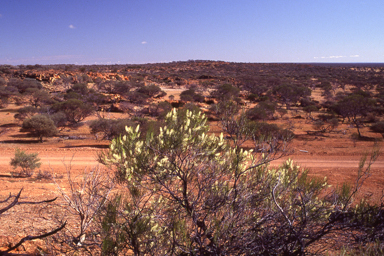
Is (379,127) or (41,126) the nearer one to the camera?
(41,126)

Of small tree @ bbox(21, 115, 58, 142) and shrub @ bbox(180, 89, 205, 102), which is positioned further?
shrub @ bbox(180, 89, 205, 102)

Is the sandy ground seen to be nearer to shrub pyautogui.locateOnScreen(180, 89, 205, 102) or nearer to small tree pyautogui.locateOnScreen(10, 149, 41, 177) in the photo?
small tree pyautogui.locateOnScreen(10, 149, 41, 177)

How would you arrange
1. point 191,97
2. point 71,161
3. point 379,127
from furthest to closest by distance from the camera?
point 191,97
point 379,127
point 71,161

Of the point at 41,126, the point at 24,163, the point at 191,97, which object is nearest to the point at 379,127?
the point at 191,97

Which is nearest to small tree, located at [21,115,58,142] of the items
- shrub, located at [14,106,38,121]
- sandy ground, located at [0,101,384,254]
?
sandy ground, located at [0,101,384,254]

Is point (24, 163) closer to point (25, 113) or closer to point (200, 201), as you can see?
point (200, 201)

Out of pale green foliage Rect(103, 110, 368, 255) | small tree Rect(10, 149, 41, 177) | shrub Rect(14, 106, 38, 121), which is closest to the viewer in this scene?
pale green foliage Rect(103, 110, 368, 255)

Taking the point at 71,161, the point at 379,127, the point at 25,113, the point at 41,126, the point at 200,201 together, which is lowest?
the point at 71,161

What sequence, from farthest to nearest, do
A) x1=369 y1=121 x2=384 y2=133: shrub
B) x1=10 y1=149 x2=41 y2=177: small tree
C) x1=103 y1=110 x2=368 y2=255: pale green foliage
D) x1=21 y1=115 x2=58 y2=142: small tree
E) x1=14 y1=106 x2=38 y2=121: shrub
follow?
x1=14 y1=106 x2=38 y2=121: shrub, x1=369 y1=121 x2=384 y2=133: shrub, x1=21 y1=115 x2=58 y2=142: small tree, x1=10 y1=149 x2=41 y2=177: small tree, x1=103 y1=110 x2=368 y2=255: pale green foliage

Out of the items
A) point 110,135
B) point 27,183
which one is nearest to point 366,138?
point 110,135

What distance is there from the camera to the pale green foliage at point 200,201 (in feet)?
10.4

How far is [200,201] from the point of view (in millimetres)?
3689

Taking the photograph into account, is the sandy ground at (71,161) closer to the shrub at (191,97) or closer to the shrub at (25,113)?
the shrub at (25,113)

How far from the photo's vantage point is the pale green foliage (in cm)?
317
